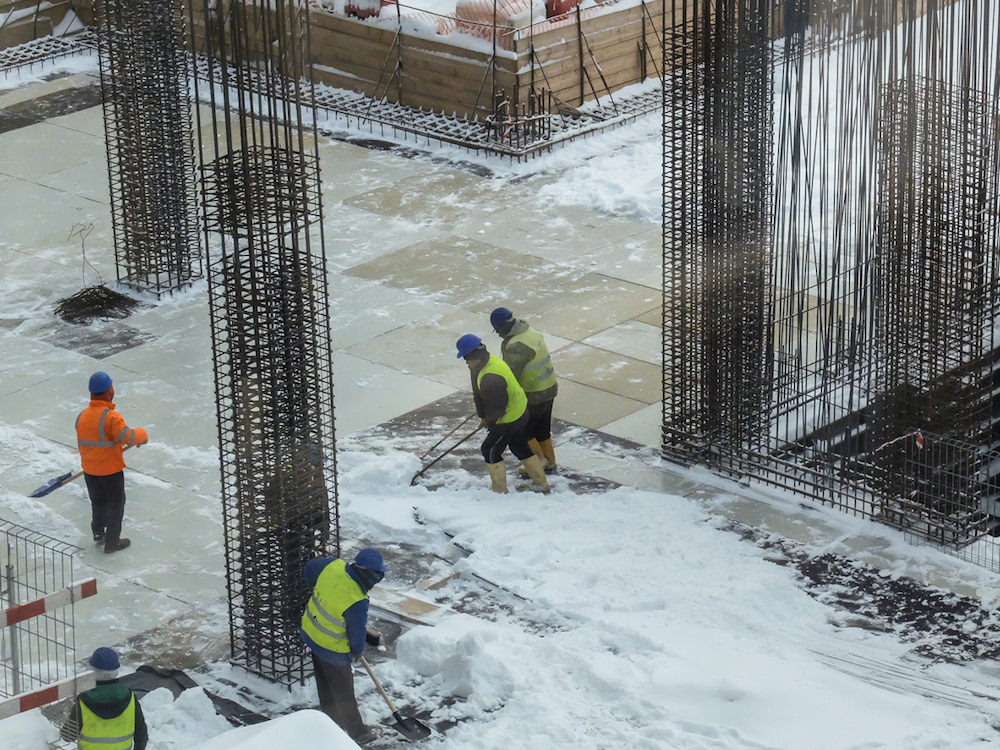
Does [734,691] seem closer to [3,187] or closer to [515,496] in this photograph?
[515,496]

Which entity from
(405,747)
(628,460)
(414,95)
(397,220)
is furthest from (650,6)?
(405,747)

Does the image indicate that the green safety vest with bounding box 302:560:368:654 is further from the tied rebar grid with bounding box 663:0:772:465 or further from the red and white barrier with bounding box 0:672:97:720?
the tied rebar grid with bounding box 663:0:772:465

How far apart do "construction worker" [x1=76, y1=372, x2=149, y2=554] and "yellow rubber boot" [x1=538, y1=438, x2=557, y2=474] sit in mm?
3610

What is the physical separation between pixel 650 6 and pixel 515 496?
12.2 m

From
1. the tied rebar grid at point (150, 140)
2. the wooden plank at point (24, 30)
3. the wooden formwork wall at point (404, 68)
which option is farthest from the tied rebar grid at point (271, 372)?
the wooden plank at point (24, 30)

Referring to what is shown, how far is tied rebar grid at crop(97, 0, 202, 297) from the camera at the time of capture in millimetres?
18141

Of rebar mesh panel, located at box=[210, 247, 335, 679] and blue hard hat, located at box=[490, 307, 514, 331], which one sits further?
blue hard hat, located at box=[490, 307, 514, 331]

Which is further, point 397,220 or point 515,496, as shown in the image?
point 397,220

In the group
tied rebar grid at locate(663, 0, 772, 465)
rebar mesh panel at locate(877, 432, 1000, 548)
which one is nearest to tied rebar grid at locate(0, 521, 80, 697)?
tied rebar grid at locate(663, 0, 772, 465)

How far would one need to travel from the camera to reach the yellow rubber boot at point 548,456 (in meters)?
14.6

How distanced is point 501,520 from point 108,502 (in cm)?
333

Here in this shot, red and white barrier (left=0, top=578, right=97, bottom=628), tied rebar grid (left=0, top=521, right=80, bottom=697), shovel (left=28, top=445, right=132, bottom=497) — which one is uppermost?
red and white barrier (left=0, top=578, right=97, bottom=628)

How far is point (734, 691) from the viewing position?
1111 centimetres

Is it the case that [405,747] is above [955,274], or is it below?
below
